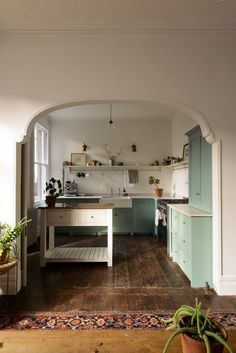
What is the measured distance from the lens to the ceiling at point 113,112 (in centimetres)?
551

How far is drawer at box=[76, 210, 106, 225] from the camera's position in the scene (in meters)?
3.53

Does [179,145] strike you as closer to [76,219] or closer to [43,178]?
[76,219]

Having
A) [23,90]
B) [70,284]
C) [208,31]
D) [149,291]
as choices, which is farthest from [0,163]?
[208,31]

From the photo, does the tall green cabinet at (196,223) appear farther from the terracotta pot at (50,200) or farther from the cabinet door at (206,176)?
the terracotta pot at (50,200)

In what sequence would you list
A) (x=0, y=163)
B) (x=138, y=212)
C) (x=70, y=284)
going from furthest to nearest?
(x=138, y=212) → (x=70, y=284) → (x=0, y=163)

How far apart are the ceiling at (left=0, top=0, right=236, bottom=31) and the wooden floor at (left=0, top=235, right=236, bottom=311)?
10.1 feet

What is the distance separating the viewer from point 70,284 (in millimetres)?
2967

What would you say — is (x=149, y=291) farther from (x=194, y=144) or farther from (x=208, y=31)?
(x=208, y=31)

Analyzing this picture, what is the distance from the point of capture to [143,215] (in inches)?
220

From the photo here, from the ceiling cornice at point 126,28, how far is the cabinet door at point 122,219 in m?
3.78

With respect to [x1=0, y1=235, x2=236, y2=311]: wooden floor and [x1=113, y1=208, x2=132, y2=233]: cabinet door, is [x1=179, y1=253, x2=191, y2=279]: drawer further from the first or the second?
[x1=113, y1=208, x2=132, y2=233]: cabinet door

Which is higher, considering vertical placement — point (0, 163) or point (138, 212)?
point (0, 163)

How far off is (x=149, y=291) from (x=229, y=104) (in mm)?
2405

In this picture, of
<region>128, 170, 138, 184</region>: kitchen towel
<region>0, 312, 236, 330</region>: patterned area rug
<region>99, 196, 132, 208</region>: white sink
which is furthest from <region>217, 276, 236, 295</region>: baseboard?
<region>128, 170, 138, 184</region>: kitchen towel
